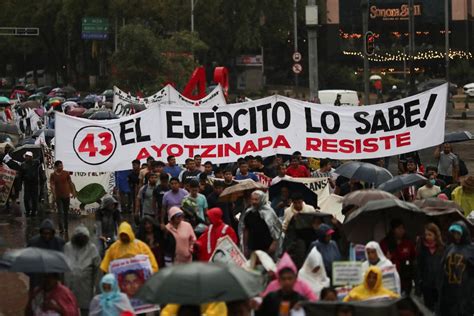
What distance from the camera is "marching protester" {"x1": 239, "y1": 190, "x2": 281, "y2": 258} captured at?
1409cm

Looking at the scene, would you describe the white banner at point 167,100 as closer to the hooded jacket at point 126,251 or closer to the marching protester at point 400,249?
the marching protester at point 400,249

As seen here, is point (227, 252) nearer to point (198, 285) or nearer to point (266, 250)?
point (266, 250)

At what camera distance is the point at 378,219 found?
13.6 m

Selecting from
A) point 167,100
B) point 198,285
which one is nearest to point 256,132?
point 167,100

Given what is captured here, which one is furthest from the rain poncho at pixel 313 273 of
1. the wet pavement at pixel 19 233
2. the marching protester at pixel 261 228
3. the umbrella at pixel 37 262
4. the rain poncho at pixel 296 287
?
the wet pavement at pixel 19 233

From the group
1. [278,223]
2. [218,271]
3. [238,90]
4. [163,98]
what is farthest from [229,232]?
[238,90]

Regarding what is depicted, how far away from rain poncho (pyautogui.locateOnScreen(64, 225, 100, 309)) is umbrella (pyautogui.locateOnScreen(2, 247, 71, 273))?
4.12ft

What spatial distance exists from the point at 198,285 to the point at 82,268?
3439 mm

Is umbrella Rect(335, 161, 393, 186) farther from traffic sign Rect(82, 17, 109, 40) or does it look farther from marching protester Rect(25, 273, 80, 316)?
traffic sign Rect(82, 17, 109, 40)

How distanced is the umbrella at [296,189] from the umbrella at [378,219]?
2.77 m

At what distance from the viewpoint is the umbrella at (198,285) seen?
9406 mm

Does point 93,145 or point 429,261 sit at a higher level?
point 93,145

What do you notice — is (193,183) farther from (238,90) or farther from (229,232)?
(238,90)

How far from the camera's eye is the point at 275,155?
20234 mm
